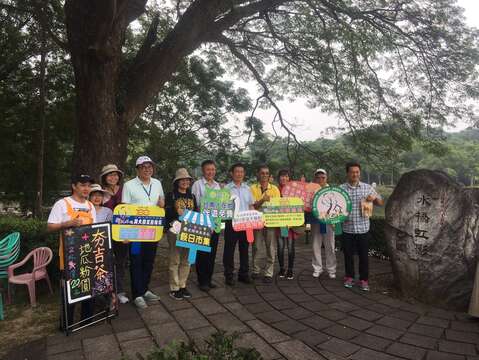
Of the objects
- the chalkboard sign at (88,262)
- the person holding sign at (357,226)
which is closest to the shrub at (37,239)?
the chalkboard sign at (88,262)

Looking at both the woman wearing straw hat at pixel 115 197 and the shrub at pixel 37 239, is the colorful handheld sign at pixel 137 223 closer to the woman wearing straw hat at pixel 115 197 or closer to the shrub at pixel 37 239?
the woman wearing straw hat at pixel 115 197

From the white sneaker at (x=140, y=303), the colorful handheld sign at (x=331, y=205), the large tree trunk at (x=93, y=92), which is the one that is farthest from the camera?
the large tree trunk at (x=93, y=92)

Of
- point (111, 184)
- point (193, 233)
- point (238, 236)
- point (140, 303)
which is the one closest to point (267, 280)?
point (238, 236)

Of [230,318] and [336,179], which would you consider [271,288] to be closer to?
[230,318]

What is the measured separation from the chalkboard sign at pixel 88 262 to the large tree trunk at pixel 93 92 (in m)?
2.06

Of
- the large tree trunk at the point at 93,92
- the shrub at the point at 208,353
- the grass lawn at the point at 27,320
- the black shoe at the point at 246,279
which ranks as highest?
the large tree trunk at the point at 93,92

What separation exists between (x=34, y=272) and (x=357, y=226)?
15.2 feet

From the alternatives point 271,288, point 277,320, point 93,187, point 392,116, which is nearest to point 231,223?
point 271,288

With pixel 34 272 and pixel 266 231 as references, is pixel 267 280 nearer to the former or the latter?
pixel 266 231

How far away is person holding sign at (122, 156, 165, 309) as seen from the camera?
13.4 feet

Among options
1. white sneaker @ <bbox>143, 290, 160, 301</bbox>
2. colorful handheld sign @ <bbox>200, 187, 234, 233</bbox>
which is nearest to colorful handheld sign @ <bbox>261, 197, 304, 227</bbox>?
colorful handheld sign @ <bbox>200, 187, 234, 233</bbox>

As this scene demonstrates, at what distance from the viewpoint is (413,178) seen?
480cm

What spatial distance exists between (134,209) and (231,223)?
1.43 metres

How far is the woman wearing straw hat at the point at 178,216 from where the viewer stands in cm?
436
